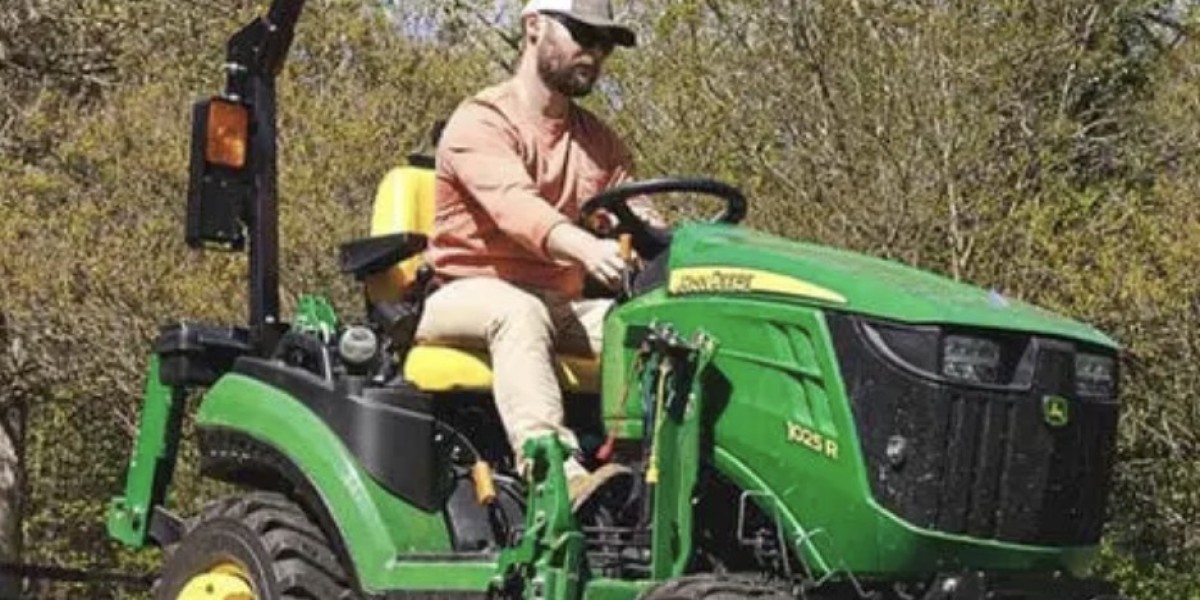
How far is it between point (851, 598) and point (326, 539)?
60.9 inches

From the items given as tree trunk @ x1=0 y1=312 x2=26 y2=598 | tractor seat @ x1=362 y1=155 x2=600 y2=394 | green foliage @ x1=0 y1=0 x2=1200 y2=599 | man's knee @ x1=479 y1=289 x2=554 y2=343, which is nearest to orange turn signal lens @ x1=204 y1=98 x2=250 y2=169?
tractor seat @ x1=362 y1=155 x2=600 y2=394

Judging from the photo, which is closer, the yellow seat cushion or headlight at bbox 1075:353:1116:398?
headlight at bbox 1075:353:1116:398

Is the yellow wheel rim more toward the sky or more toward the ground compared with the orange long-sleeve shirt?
more toward the ground

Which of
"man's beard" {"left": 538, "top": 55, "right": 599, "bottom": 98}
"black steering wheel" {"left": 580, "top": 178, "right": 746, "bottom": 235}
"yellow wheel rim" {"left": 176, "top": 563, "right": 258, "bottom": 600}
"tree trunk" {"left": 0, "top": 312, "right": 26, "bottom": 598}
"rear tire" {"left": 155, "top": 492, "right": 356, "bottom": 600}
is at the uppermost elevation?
"man's beard" {"left": 538, "top": 55, "right": 599, "bottom": 98}

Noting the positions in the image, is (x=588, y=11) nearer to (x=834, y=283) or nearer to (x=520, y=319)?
(x=520, y=319)

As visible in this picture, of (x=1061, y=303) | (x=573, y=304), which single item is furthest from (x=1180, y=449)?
(x=573, y=304)

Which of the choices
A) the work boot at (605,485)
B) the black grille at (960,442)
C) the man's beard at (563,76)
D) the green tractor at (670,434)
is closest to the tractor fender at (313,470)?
the green tractor at (670,434)

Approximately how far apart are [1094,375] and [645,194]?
3.79ft

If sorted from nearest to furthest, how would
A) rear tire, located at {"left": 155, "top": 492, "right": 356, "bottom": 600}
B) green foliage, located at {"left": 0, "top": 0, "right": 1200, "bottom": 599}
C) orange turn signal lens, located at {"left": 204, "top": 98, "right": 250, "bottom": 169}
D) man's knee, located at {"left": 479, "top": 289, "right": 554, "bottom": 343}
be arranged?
1. man's knee, located at {"left": 479, "top": 289, "right": 554, "bottom": 343}
2. rear tire, located at {"left": 155, "top": 492, "right": 356, "bottom": 600}
3. orange turn signal lens, located at {"left": 204, "top": 98, "right": 250, "bottom": 169}
4. green foliage, located at {"left": 0, "top": 0, "right": 1200, "bottom": 599}

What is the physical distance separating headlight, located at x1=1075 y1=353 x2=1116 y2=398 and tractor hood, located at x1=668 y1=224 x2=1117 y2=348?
0.14ft

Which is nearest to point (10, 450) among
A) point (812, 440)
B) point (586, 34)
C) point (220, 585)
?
point (220, 585)

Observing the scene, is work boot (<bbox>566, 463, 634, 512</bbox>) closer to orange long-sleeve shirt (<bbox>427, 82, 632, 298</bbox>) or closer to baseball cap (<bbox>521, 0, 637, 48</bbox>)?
orange long-sleeve shirt (<bbox>427, 82, 632, 298</bbox>)

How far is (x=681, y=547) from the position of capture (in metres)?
5.08

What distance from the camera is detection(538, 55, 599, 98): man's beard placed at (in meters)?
6.00
